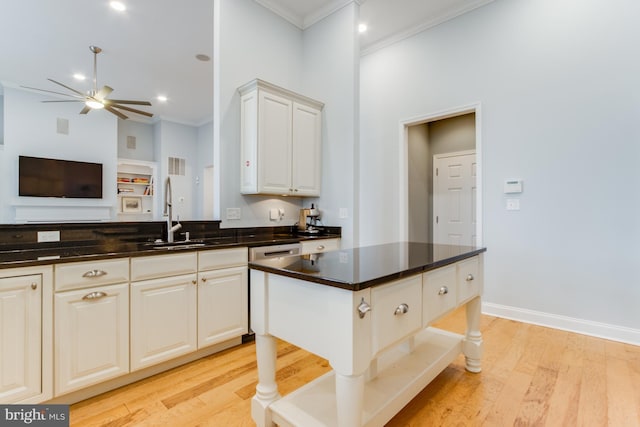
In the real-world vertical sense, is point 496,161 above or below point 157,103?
below

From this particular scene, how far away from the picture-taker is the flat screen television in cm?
512

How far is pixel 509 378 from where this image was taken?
1964 mm

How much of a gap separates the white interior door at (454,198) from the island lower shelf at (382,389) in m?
2.78

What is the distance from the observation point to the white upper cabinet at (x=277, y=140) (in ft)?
9.61

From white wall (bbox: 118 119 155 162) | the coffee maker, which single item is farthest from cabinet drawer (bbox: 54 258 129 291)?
white wall (bbox: 118 119 155 162)

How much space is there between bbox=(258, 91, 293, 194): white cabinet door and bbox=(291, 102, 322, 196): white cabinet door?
0.09 meters

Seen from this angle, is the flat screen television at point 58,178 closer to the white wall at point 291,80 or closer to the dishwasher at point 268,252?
the white wall at point 291,80

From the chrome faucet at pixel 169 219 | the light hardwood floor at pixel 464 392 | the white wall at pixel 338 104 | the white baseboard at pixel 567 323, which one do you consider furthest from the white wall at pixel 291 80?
the white baseboard at pixel 567 323

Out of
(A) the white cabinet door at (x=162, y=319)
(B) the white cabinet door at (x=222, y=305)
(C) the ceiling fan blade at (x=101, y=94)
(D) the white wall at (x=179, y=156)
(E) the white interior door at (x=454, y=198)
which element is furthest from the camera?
(D) the white wall at (x=179, y=156)

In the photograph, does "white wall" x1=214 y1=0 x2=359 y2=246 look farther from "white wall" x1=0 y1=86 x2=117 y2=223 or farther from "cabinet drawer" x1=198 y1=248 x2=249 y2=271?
"white wall" x1=0 y1=86 x2=117 y2=223

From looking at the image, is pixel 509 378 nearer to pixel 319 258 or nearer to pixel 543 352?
pixel 543 352

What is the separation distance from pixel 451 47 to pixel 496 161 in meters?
1.52

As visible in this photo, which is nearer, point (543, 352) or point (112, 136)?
point (543, 352)

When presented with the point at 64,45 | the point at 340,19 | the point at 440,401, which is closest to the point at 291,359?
the point at 440,401
